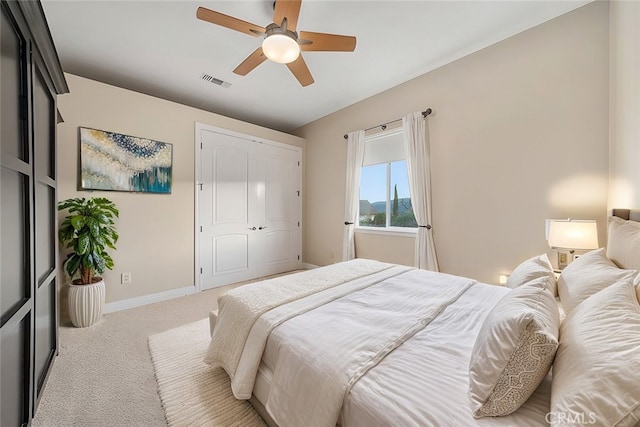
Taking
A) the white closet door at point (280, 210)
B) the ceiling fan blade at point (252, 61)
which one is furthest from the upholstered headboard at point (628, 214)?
the white closet door at point (280, 210)

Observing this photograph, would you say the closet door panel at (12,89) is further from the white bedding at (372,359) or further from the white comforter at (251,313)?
the white bedding at (372,359)

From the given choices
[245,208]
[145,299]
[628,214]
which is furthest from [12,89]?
[628,214]

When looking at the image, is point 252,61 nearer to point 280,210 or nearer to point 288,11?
point 288,11

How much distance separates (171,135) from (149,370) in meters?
2.79

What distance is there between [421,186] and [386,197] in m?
0.68

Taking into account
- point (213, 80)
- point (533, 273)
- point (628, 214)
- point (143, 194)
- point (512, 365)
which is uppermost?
point (213, 80)

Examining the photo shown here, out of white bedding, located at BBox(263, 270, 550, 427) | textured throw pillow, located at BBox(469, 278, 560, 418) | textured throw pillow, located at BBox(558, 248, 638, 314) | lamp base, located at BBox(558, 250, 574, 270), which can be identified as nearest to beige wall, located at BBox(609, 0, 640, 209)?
lamp base, located at BBox(558, 250, 574, 270)

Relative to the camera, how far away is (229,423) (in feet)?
4.58

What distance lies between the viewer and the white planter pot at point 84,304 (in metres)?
2.44

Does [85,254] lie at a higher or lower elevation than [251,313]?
higher

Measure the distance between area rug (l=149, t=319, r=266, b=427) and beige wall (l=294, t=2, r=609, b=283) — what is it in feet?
8.73

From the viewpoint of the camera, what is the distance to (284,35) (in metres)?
1.80

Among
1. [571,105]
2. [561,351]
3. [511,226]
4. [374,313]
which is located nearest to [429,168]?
[511,226]

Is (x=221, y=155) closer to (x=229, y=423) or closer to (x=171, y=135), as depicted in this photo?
(x=171, y=135)
